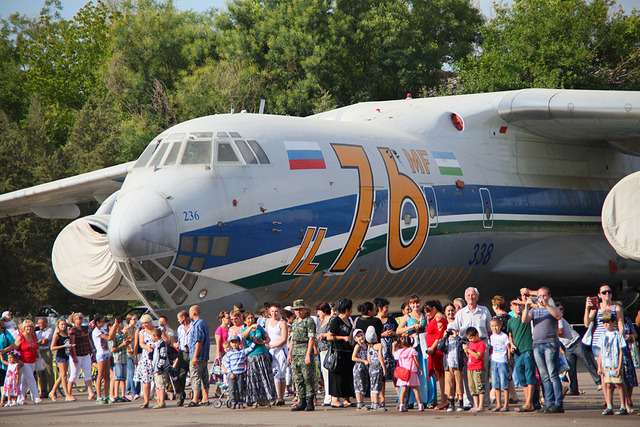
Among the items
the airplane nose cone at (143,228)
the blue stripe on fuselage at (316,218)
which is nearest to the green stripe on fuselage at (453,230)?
the blue stripe on fuselage at (316,218)

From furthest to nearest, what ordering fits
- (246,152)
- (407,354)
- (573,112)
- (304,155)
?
(573,112) → (304,155) → (246,152) → (407,354)

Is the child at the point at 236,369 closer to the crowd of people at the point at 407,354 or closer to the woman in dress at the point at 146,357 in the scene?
the crowd of people at the point at 407,354

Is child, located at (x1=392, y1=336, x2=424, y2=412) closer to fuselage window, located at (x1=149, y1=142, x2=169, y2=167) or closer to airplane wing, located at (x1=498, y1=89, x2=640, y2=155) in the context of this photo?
fuselage window, located at (x1=149, y1=142, x2=169, y2=167)

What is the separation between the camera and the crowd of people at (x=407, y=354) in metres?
10.5

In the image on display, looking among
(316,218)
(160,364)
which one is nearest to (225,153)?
(316,218)

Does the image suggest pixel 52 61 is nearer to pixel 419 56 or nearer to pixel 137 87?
pixel 137 87

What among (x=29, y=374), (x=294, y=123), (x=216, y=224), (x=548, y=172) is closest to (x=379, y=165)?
(x=294, y=123)

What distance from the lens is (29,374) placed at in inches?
568

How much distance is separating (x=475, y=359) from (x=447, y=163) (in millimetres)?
5408

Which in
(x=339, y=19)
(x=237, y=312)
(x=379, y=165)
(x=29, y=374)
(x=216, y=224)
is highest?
(x=339, y=19)

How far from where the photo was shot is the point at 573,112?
15859 millimetres

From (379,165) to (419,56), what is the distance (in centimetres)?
2726

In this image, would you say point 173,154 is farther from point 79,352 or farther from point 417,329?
point 79,352

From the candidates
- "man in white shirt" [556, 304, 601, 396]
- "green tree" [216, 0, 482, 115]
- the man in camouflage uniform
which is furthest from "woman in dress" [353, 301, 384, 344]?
"green tree" [216, 0, 482, 115]
